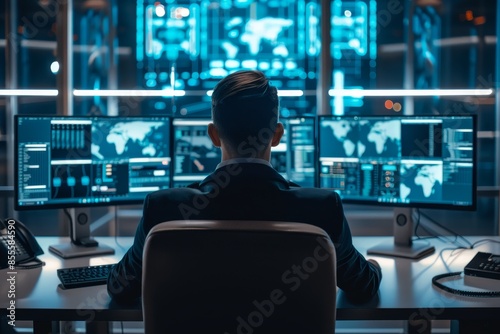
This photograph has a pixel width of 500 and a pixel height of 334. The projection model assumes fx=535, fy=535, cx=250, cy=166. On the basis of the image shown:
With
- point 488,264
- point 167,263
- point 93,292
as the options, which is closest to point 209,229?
point 167,263

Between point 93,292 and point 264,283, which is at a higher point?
Result: point 264,283

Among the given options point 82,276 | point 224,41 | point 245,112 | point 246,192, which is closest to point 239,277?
point 246,192

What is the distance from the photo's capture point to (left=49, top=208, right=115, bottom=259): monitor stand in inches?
86.0

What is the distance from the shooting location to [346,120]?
2299 mm

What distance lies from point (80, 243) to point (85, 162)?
1.17 feet

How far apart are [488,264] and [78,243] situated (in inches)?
64.3

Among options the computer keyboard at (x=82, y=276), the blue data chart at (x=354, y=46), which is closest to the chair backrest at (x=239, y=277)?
the computer keyboard at (x=82, y=276)

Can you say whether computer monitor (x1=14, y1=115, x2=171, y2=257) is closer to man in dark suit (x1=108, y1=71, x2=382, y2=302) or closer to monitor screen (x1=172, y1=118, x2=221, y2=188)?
monitor screen (x1=172, y1=118, x2=221, y2=188)

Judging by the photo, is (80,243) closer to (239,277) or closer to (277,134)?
(277,134)

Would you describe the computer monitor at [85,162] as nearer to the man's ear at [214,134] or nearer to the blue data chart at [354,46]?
the man's ear at [214,134]

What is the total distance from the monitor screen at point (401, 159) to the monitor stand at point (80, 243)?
3.29 feet

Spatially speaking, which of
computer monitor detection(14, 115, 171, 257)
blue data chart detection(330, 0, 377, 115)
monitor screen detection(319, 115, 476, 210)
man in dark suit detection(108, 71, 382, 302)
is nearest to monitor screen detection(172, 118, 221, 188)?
computer monitor detection(14, 115, 171, 257)

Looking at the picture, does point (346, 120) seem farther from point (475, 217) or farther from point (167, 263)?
point (475, 217)

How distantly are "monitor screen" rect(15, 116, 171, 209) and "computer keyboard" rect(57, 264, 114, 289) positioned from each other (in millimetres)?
454
